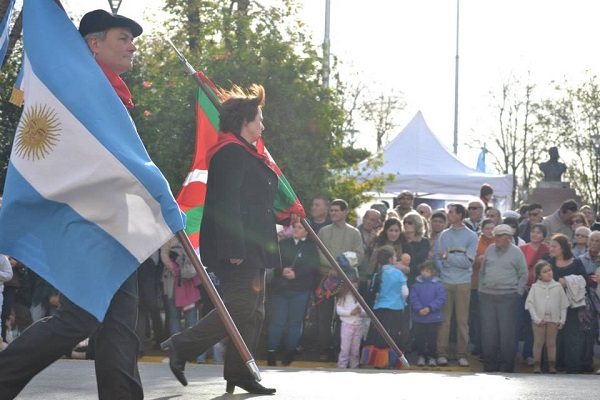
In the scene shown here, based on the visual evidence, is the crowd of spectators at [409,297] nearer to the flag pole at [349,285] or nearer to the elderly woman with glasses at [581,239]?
the elderly woman with glasses at [581,239]

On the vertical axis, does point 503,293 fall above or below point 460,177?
below

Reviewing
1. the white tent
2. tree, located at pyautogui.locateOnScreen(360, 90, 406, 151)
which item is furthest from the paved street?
tree, located at pyautogui.locateOnScreen(360, 90, 406, 151)

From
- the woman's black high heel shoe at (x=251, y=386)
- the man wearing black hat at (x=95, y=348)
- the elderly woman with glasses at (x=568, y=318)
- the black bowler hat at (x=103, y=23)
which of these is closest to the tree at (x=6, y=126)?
the elderly woman with glasses at (x=568, y=318)

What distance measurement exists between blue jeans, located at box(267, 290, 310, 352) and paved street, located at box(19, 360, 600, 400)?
8.85 ft

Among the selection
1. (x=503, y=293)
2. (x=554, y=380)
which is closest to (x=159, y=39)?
(x=503, y=293)

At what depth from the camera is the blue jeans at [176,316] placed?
16000mm

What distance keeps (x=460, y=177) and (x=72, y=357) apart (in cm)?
1394

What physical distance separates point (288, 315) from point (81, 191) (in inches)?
358

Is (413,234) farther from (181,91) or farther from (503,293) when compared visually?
(181,91)

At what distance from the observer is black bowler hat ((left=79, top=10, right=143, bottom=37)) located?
697 cm

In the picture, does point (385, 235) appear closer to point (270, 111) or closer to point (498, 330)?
point (498, 330)

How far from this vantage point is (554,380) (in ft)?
39.2

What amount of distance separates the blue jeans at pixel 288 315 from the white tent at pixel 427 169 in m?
10.8

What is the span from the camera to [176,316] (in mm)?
16094
